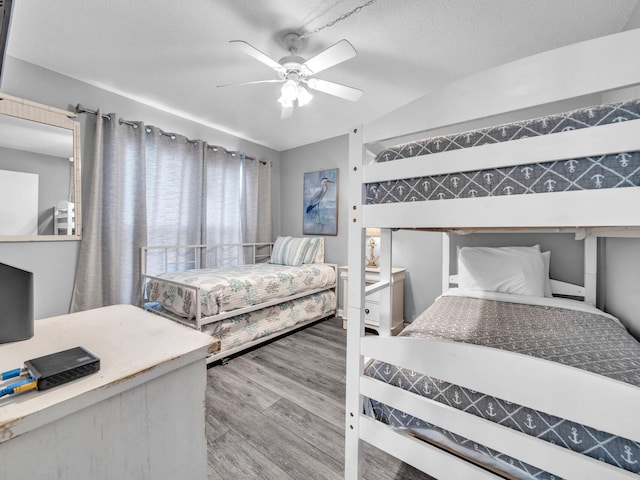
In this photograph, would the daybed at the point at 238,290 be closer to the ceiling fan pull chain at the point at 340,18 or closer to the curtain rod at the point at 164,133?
the curtain rod at the point at 164,133

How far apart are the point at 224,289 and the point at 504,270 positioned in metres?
2.22

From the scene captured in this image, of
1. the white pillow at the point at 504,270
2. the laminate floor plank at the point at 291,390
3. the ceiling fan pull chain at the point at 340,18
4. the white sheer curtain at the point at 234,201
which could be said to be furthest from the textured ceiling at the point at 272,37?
the laminate floor plank at the point at 291,390

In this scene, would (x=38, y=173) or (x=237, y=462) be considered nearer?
(x=237, y=462)

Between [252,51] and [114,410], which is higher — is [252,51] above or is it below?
above

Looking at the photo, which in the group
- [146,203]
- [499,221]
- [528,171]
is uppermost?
[146,203]

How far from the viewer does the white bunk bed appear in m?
0.61

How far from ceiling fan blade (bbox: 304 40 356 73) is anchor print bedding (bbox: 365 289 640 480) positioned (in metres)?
1.51

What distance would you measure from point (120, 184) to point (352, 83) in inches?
89.9

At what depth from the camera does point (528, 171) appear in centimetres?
71

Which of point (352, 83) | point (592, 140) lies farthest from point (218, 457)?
point (352, 83)

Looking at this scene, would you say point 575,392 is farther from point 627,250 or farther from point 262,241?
point 262,241

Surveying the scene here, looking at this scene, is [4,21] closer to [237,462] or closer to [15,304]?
[15,304]

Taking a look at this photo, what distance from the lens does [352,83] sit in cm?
234

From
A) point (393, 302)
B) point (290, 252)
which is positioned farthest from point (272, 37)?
point (393, 302)
